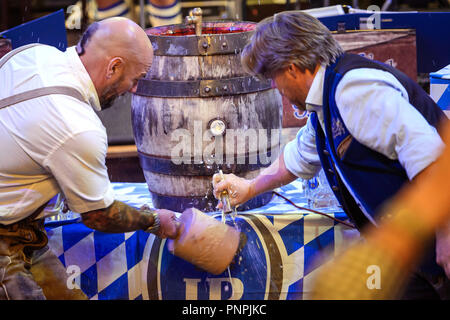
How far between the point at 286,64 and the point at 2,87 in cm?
92

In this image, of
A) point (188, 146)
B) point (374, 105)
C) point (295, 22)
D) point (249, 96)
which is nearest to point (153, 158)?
point (188, 146)

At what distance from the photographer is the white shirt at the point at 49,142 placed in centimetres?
175

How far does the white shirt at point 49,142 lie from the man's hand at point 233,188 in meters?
0.57

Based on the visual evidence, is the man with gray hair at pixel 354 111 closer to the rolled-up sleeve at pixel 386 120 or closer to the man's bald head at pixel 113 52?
the rolled-up sleeve at pixel 386 120

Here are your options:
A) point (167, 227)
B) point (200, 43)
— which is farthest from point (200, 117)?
point (167, 227)

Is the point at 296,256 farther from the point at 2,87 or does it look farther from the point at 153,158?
the point at 2,87

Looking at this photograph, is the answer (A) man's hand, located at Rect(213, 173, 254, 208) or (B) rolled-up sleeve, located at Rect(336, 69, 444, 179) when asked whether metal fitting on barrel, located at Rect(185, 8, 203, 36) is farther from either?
(B) rolled-up sleeve, located at Rect(336, 69, 444, 179)

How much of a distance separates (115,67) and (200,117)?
57 centimetres

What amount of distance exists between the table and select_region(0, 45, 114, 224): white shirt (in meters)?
0.61

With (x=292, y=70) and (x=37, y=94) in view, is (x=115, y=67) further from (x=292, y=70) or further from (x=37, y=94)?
(x=292, y=70)

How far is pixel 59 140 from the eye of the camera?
174 cm

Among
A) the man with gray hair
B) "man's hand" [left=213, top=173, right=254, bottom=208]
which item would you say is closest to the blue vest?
the man with gray hair

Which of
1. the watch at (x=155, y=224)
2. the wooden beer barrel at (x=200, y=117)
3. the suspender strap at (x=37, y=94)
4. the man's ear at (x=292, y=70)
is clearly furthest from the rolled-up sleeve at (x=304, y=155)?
the suspender strap at (x=37, y=94)

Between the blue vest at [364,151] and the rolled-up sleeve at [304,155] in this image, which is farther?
the rolled-up sleeve at [304,155]
